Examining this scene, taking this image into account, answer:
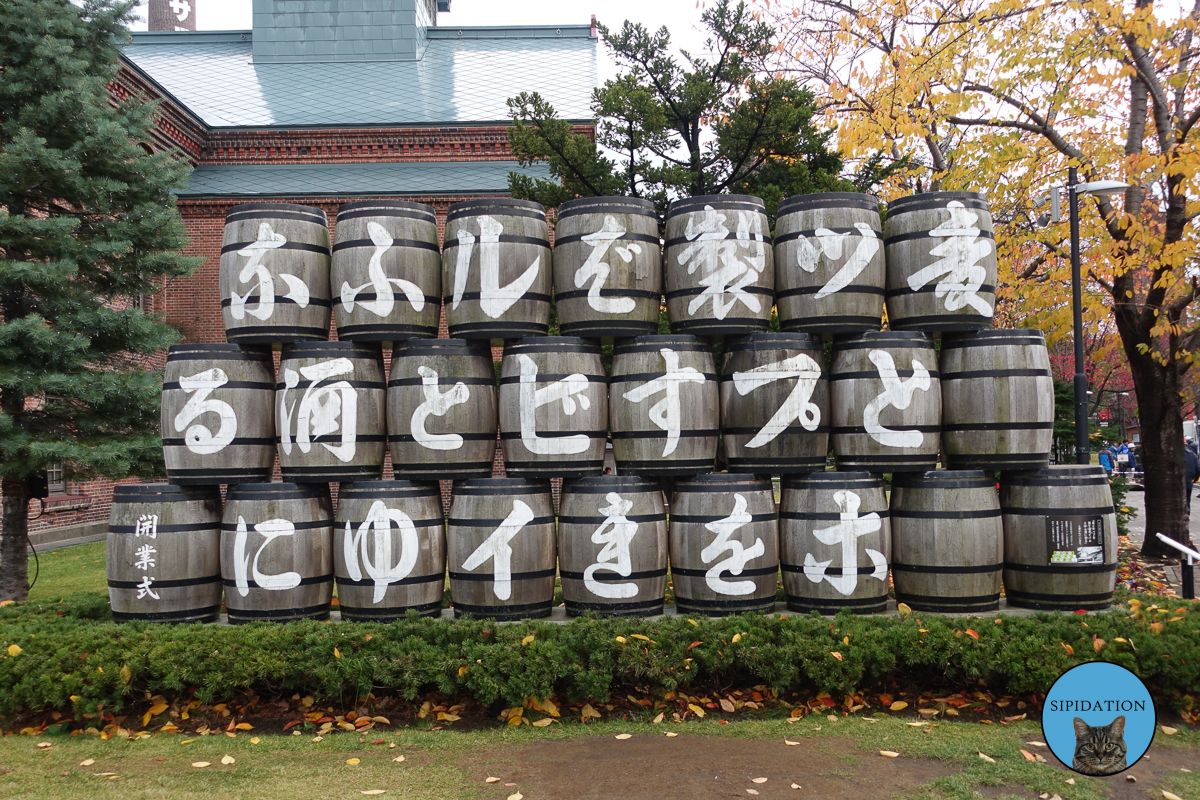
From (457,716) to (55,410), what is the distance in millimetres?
6024

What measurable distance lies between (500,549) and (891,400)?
2589 mm

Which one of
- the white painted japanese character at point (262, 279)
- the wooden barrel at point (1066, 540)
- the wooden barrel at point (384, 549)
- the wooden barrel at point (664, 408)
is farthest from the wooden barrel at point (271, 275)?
the wooden barrel at point (1066, 540)

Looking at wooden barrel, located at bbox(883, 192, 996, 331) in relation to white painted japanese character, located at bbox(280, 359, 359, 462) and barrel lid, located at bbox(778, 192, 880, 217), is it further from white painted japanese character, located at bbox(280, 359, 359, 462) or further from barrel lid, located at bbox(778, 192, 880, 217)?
white painted japanese character, located at bbox(280, 359, 359, 462)

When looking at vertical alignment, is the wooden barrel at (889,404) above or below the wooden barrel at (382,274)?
below

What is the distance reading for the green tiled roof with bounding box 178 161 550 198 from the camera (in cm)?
1530

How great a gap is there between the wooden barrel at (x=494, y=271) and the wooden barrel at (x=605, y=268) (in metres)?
0.18

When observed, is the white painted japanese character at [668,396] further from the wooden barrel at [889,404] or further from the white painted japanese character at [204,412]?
the white painted japanese character at [204,412]

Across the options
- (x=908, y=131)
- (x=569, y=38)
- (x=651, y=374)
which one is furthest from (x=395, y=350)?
(x=569, y=38)

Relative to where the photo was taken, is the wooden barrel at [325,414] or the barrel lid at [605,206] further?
the barrel lid at [605,206]

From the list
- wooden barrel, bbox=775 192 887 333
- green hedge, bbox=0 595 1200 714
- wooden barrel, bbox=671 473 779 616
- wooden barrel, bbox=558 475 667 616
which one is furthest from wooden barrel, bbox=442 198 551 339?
green hedge, bbox=0 595 1200 714

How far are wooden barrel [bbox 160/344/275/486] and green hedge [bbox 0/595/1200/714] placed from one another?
38.9 inches

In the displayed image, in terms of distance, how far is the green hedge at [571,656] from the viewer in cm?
417

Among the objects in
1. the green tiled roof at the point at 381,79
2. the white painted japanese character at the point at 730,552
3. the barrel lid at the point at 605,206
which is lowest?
the white painted japanese character at the point at 730,552

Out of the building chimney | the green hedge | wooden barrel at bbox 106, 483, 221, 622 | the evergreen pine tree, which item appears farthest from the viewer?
the building chimney
